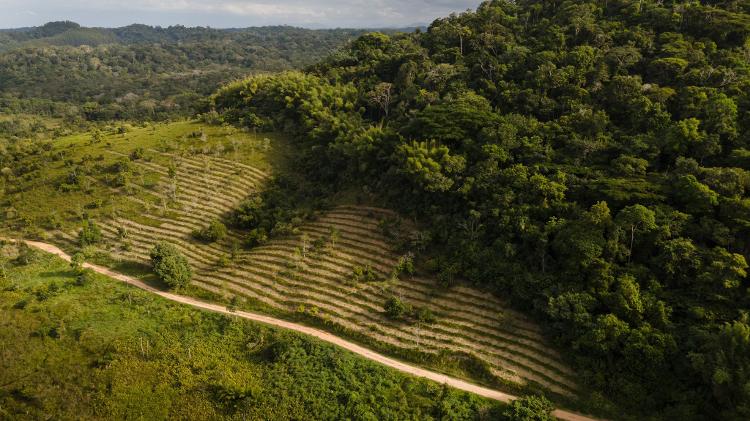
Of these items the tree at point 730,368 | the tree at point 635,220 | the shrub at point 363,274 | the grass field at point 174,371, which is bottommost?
the grass field at point 174,371

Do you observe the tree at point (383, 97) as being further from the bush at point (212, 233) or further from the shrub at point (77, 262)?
the shrub at point (77, 262)

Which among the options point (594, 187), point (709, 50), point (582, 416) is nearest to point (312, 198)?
point (594, 187)

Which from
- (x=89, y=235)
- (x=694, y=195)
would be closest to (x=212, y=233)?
(x=89, y=235)

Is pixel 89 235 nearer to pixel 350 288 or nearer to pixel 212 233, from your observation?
pixel 212 233

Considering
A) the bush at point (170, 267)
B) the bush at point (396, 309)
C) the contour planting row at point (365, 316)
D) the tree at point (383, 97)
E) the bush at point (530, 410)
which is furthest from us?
the tree at point (383, 97)

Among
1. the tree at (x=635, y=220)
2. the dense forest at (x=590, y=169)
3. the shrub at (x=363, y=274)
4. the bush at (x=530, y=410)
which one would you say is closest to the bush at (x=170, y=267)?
the shrub at (x=363, y=274)

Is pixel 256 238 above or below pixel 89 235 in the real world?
above

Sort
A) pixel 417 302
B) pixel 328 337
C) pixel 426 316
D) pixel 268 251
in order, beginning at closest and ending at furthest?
pixel 426 316 < pixel 328 337 < pixel 417 302 < pixel 268 251
